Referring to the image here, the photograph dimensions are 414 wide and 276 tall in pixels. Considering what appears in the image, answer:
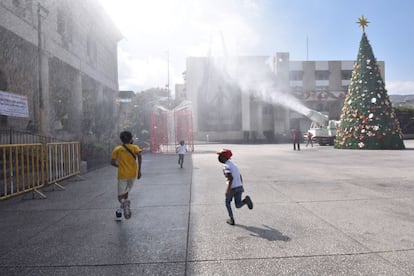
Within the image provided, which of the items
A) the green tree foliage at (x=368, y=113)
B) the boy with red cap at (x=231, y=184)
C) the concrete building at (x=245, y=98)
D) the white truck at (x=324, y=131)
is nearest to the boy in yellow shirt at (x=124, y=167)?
the boy with red cap at (x=231, y=184)

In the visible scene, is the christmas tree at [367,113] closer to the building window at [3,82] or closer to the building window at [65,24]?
the building window at [65,24]

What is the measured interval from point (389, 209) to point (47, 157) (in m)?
7.64

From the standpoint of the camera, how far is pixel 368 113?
62.7ft

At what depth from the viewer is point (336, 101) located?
43500mm

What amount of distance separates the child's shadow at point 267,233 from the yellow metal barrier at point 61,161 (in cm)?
576

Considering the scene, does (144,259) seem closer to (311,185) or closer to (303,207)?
(303,207)

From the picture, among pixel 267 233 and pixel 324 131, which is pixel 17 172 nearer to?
pixel 267 233

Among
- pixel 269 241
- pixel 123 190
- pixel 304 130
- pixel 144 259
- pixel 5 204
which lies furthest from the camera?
pixel 304 130

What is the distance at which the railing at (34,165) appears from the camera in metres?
6.62

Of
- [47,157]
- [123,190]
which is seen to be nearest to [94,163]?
[47,157]

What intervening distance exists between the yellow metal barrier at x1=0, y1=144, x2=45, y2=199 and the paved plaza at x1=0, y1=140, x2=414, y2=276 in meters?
0.26

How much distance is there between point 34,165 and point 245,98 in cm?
3626

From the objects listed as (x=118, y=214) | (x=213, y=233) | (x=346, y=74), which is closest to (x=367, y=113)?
(x=213, y=233)

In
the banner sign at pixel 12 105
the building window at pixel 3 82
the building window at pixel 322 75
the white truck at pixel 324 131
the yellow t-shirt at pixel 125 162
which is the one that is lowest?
the yellow t-shirt at pixel 125 162
